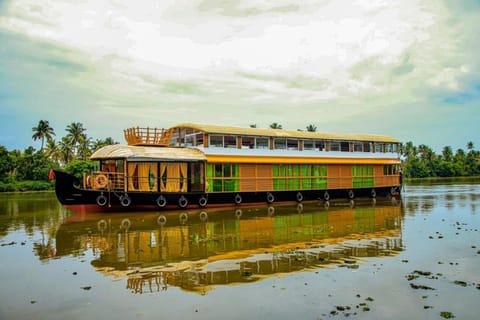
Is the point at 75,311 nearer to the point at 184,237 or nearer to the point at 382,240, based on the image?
the point at 184,237

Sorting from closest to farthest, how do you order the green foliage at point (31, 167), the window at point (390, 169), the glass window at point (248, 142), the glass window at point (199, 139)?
the glass window at point (199, 139) < the glass window at point (248, 142) < the window at point (390, 169) < the green foliage at point (31, 167)

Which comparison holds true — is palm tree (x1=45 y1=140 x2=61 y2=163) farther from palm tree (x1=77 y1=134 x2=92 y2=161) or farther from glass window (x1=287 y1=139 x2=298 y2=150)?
glass window (x1=287 y1=139 x2=298 y2=150)

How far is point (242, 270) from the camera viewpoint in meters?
9.93

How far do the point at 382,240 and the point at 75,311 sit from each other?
31.9 ft

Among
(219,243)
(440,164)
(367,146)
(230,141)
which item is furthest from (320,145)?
(440,164)

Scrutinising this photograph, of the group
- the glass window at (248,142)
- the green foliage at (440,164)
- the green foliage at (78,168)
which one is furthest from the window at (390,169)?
Answer: the green foliage at (440,164)

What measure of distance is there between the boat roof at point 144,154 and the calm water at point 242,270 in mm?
4580

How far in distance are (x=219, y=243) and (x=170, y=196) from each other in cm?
969

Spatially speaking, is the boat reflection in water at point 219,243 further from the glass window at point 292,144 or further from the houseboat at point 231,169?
the glass window at point 292,144

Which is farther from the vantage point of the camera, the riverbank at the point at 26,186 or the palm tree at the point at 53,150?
the palm tree at the point at 53,150

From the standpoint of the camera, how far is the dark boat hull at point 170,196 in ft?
66.4

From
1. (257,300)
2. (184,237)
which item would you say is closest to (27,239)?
(184,237)

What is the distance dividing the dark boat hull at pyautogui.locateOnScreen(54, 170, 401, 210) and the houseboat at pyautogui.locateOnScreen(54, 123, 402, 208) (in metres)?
0.05

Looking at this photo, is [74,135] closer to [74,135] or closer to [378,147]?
[74,135]
